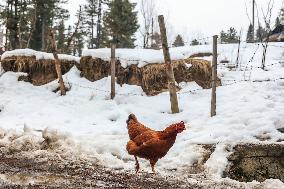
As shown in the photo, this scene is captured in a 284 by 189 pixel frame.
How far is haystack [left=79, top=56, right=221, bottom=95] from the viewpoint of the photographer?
43.6 ft

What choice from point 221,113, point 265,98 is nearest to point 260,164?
point 221,113

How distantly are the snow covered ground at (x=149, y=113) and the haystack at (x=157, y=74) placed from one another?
0.35 metres

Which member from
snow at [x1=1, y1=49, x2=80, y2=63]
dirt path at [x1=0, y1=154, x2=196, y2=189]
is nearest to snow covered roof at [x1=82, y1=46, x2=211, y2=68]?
snow at [x1=1, y1=49, x2=80, y2=63]

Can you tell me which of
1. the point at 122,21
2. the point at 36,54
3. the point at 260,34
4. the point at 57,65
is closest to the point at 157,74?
the point at 57,65

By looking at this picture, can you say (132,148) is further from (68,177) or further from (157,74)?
(157,74)

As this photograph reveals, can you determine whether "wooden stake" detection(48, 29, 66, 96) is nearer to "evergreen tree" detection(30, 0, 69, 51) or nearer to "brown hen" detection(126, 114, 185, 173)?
"brown hen" detection(126, 114, 185, 173)

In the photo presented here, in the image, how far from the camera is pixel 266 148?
289 inches

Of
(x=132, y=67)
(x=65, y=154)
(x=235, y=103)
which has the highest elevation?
(x=132, y=67)

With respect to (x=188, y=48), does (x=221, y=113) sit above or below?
below

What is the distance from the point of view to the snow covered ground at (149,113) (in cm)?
801

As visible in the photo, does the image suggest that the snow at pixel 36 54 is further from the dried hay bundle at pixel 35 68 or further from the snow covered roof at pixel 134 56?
the snow covered roof at pixel 134 56

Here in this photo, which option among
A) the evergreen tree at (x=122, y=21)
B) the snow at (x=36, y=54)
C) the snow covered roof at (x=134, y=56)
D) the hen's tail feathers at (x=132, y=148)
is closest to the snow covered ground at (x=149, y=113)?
the snow at (x=36, y=54)

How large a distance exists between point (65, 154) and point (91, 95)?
5.39 metres

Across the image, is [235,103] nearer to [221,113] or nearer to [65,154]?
[221,113]
